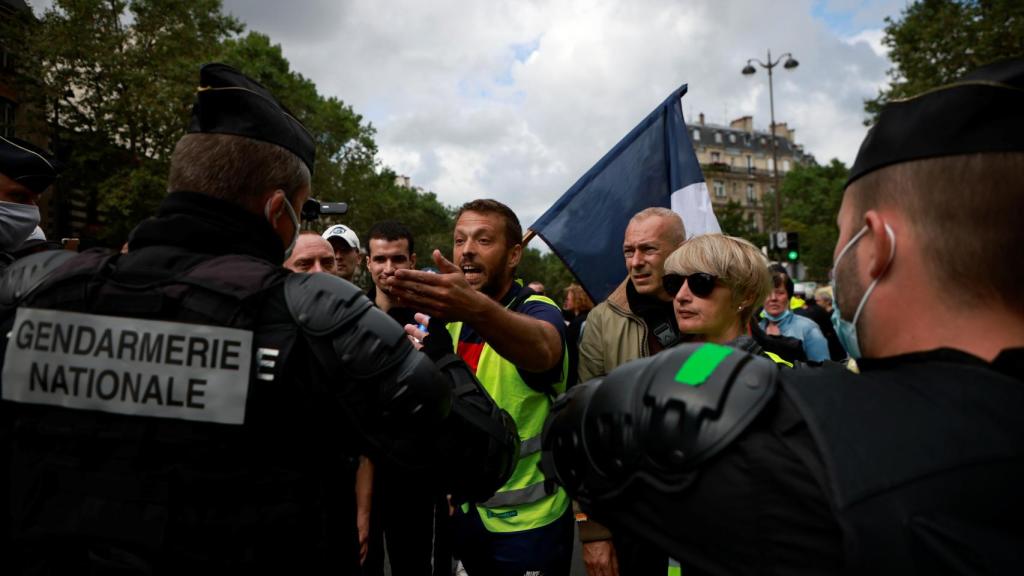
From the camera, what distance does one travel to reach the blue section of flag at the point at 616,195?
14.3 ft

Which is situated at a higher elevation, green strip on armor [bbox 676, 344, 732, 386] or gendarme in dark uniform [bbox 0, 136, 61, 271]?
gendarme in dark uniform [bbox 0, 136, 61, 271]

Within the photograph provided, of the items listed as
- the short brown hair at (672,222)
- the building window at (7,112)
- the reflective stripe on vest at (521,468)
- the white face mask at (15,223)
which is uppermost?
the building window at (7,112)

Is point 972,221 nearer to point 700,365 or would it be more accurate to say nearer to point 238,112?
point 700,365

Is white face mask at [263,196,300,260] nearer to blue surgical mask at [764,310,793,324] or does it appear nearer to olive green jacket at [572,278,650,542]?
olive green jacket at [572,278,650,542]

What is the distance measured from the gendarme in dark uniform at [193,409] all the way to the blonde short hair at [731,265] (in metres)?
1.58

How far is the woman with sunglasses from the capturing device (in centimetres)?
278

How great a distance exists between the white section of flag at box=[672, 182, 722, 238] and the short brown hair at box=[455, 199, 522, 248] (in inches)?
64.7

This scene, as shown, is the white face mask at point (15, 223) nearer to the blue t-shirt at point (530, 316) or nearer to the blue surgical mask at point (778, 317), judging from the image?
the blue t-shirt at point (530, 316)

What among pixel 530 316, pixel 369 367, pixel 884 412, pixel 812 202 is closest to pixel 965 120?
pixel 884 412

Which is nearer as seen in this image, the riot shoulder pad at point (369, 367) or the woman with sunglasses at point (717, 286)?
the riot shoulder pad at point (369, 367)

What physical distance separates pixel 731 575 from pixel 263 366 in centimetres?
100

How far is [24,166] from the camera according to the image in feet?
9.57

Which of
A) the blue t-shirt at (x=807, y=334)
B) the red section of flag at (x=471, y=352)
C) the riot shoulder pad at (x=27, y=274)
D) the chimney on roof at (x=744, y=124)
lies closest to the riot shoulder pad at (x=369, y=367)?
the riot shoulder pad at (x=27, y=274)

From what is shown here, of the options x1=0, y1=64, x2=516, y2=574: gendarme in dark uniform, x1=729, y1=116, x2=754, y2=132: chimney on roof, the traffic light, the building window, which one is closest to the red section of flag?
x1=0, y1=64, x2=516, y2=574: gendarme in dark uniform
